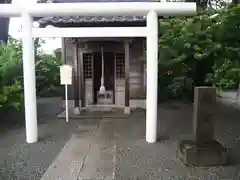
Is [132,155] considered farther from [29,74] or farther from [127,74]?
[127,74]

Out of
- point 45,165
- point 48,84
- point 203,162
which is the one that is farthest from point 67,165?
point 48,84

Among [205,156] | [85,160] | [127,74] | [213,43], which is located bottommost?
[85,160]

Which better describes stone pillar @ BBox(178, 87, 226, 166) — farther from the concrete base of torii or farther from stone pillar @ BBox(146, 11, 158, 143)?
stone pillar @ BBox(146, 11, 158, 143)

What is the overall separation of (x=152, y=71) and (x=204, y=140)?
2.04 m

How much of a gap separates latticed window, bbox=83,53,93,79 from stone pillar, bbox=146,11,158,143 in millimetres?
5272

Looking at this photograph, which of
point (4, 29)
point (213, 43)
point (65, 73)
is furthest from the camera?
point (4, 29)

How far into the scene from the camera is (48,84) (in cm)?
1352

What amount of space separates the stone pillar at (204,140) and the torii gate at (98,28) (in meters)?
1.38

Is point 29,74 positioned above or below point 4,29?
below

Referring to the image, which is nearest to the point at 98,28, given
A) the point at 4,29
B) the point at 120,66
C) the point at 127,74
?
the point at 127,74

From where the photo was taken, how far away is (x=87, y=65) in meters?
11.2

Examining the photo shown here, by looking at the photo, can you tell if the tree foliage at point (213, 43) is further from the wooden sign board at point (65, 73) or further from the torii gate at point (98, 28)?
the wooden sign board at point (65, 73)

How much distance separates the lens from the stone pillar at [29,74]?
618 cm

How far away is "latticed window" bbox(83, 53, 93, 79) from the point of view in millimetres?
11070
